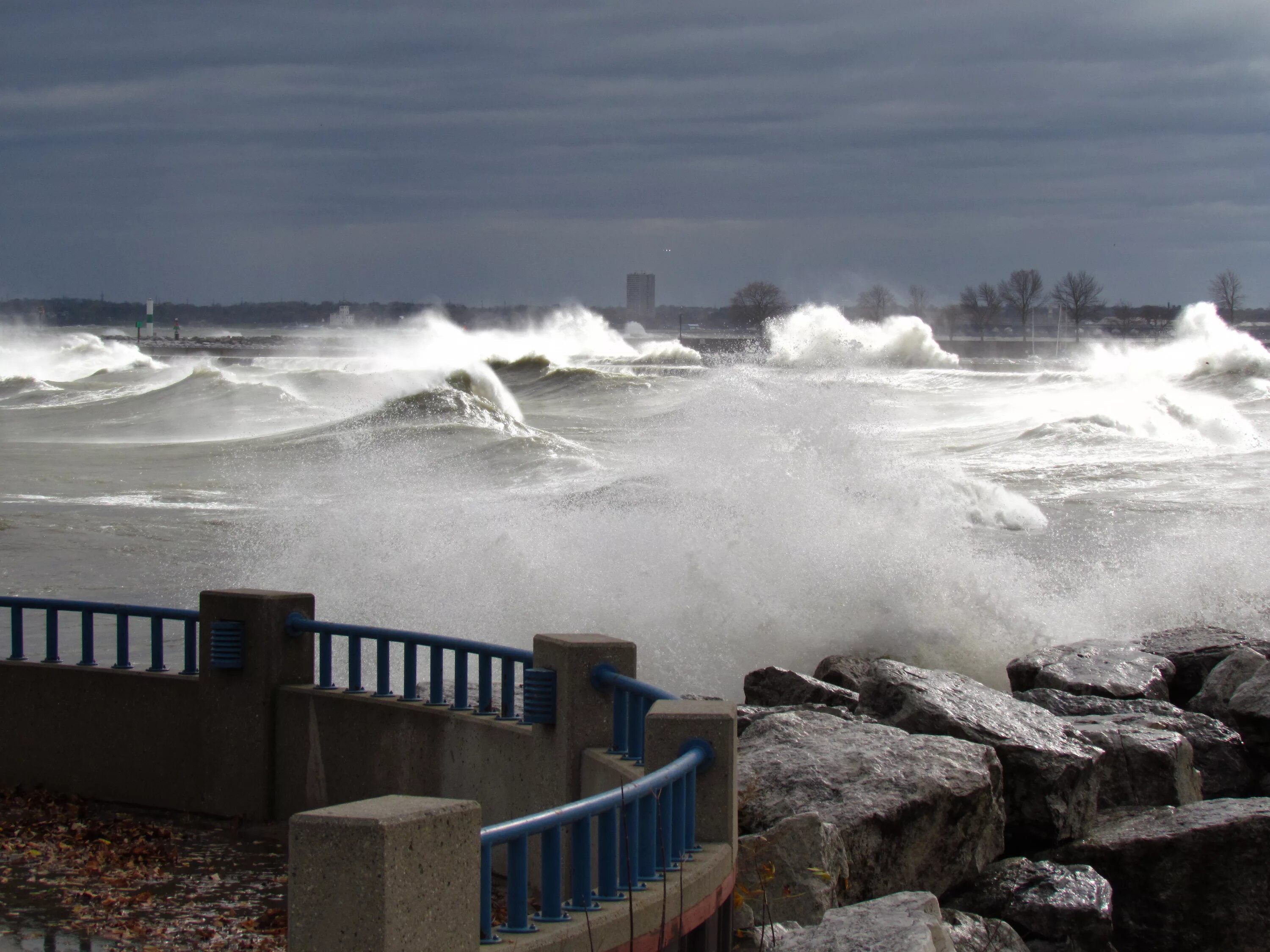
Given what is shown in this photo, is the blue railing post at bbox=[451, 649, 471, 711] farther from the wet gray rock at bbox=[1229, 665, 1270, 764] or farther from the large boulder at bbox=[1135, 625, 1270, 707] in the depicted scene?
the large boulder at bbox=[1135, 625, 1270, 707]

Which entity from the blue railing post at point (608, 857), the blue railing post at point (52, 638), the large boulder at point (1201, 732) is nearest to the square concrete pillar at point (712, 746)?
the blue railing post at point (608, 857)

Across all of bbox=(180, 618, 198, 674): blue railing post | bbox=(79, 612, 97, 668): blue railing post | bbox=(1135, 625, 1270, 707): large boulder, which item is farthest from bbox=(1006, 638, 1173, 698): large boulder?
bbox=(79, 612, 97, 668): blue railing post

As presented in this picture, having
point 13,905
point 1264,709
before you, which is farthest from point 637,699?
point 1264,709

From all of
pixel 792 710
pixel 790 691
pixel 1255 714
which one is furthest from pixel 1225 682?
pixel 792 710

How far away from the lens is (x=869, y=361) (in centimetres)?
9175

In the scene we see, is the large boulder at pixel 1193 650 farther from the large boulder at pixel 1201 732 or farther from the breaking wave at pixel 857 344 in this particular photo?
the breaking wave at pixel 857 344

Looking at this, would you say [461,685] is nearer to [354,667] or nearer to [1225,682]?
[354,667]

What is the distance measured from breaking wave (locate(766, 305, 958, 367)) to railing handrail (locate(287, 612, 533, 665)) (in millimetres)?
82394

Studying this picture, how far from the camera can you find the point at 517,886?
11.2ft

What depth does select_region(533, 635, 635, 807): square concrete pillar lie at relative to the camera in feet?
17.4

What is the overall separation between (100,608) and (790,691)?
453cm

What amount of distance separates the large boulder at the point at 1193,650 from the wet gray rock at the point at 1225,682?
0.75 meters

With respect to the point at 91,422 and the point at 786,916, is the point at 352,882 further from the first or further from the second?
the point at 91,422

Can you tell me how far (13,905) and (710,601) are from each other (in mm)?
10180
